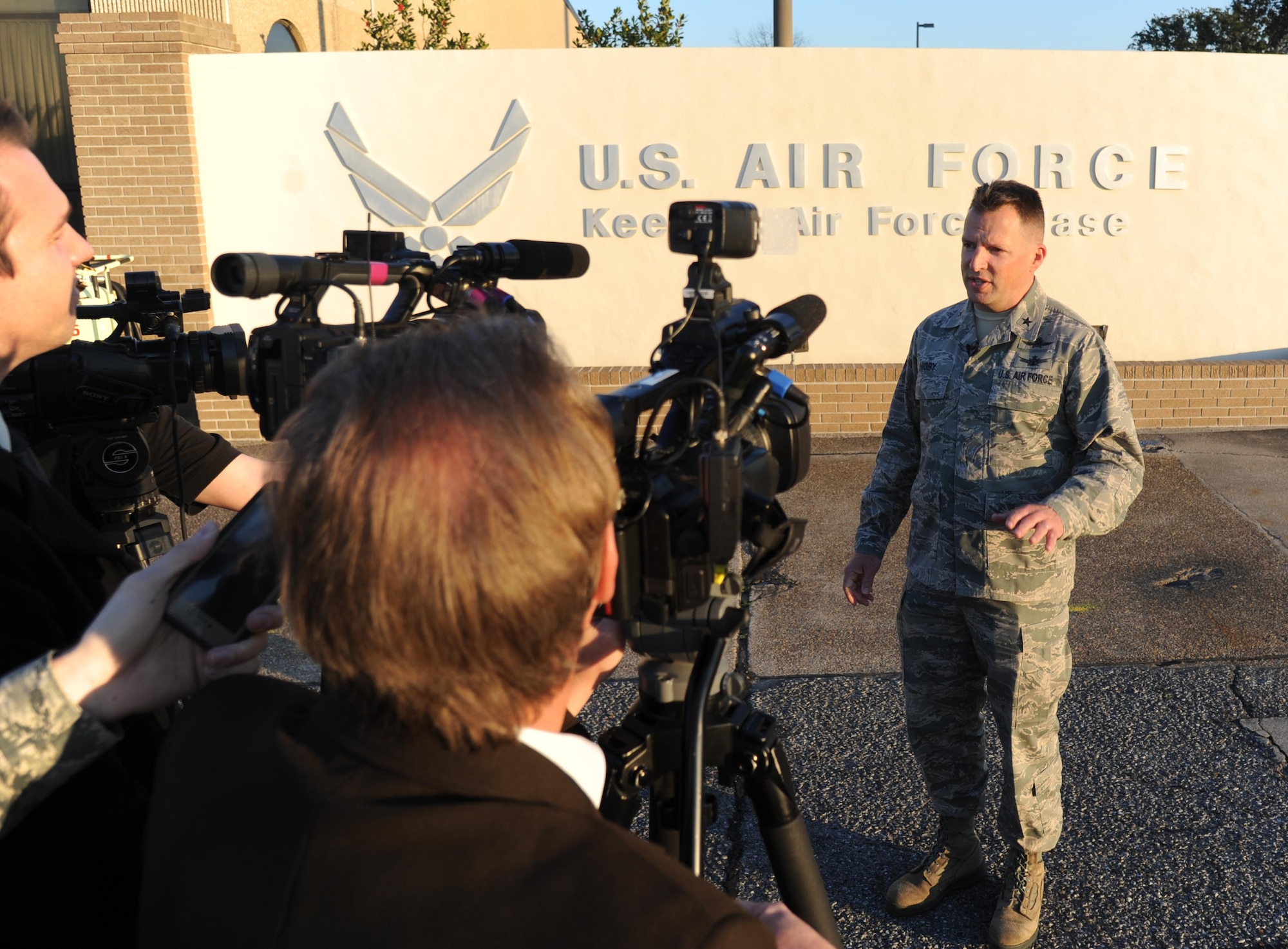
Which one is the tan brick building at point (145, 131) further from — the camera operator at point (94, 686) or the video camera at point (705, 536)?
the camera operator at point (94, 686)

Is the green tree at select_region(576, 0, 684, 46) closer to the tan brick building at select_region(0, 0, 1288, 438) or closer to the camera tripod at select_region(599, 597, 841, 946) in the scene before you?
the tan brick building at select_region(0, 0, 1288, 438)

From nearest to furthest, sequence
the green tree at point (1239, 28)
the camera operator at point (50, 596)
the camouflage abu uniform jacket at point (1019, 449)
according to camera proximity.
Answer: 1. the camera operator at point (50, 596)
2. the camouflage abu uniform jacket at point (1019, 449)
3. the green tree at point (1239, 28)

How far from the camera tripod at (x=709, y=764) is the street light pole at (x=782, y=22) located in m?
9.24

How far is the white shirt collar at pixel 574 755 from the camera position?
3.63ft

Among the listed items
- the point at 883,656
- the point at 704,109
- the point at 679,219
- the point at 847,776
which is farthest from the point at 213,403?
the point at 679,219

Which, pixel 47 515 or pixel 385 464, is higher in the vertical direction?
pixel 385 464

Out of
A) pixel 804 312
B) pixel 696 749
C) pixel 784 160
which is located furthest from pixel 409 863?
pixel 784 160

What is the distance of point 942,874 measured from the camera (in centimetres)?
305

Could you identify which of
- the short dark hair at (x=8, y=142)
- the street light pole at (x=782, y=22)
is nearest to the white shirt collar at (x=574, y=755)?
the short dark hair at (x=8, y=142)

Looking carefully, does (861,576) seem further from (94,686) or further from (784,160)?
(784,160)

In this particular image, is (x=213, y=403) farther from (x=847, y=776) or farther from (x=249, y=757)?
(x=249, y=757)

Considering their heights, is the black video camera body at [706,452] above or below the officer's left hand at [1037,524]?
above

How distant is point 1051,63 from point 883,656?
5505mm

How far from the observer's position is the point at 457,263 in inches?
89.7
